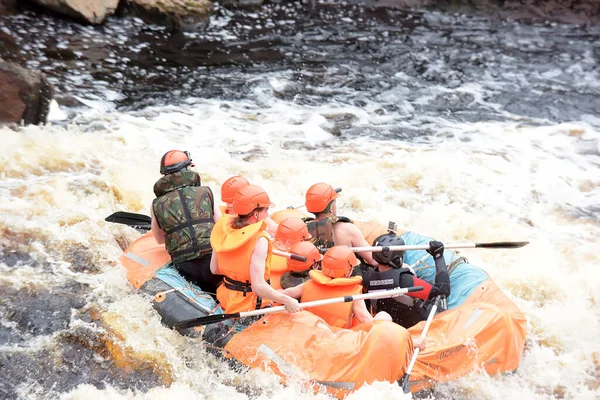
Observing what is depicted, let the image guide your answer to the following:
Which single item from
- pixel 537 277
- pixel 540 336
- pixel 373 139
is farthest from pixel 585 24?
pixel 540 336

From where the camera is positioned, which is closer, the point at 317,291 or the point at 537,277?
the point at 317,291

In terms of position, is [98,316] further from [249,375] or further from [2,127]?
[2,127]

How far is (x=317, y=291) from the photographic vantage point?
4.56 m

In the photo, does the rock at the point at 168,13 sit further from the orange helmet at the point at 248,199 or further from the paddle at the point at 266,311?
the paddle at the point at 266,311

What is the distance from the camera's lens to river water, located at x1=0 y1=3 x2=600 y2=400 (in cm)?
467

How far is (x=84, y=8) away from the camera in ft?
41.2

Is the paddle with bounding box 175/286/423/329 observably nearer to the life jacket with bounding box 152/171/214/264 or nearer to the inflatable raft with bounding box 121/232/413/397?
the inflatable raft with bounding box 121/232/413/397

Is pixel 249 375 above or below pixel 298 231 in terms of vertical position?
below

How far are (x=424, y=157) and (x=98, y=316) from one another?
5386 millimetres

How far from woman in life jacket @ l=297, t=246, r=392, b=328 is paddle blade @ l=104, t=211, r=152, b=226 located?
2.00 metres

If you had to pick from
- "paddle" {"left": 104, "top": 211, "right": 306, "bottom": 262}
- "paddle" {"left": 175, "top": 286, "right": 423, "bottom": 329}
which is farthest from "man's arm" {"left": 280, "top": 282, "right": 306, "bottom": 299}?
"paddle" {"left": 104, "top": 211, "right": 306, "bottom": 262}

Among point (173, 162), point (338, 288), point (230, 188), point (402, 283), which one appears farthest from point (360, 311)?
point (173, 162)

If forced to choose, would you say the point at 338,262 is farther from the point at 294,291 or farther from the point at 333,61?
the point at 333,61

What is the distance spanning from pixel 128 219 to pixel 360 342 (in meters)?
2.73
